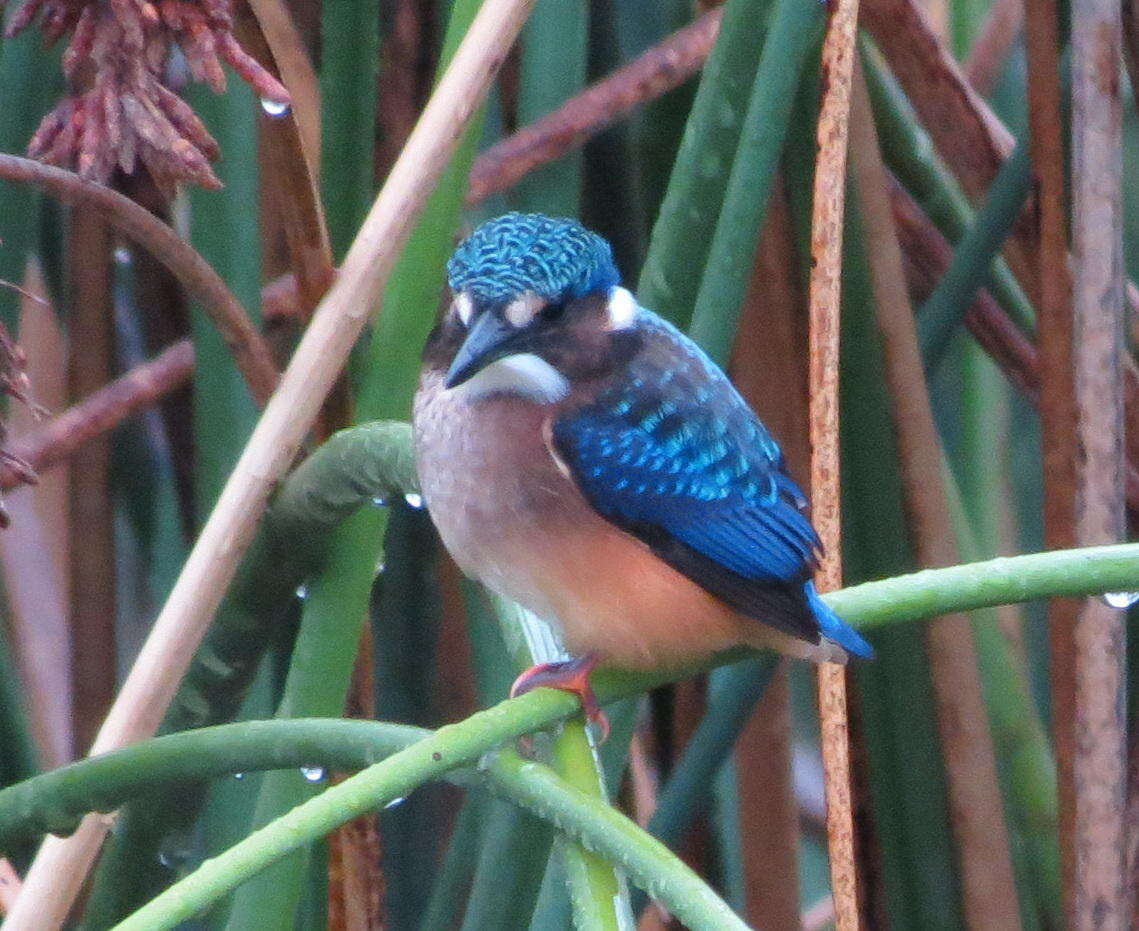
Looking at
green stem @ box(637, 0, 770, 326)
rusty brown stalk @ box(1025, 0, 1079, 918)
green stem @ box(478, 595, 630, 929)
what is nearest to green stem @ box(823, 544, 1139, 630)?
green stem @ box(478, 595, 630, 929)

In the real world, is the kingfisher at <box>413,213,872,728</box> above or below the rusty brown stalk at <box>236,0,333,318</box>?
below

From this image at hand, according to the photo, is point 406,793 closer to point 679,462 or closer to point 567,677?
point 567,677

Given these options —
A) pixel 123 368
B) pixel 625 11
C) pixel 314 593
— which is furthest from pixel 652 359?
pixel 123 368

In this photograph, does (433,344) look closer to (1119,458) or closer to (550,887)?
(550,887)

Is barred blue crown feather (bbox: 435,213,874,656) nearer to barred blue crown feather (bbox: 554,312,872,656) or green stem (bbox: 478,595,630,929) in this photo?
barred blue crown feather (bbox: 554,312,872,656)

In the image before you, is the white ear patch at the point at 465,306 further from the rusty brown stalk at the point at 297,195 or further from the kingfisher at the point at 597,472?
the rusty brown stalk at the point at 297,195

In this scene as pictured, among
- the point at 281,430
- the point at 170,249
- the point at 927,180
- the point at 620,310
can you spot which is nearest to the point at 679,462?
the point at 620,310
